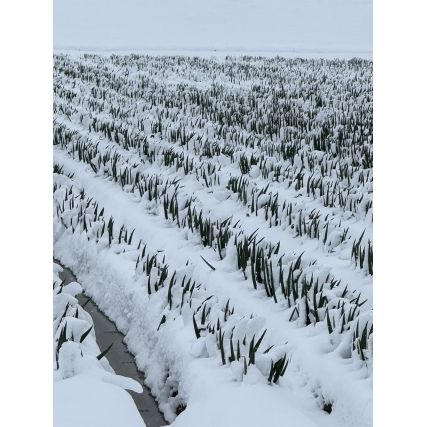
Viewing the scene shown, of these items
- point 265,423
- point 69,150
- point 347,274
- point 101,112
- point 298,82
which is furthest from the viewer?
point 298,82

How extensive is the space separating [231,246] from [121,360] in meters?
1.07

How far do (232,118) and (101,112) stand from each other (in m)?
2.13

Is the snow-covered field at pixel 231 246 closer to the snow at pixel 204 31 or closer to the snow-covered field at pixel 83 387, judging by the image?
the snow-covered field at pixel 83 387

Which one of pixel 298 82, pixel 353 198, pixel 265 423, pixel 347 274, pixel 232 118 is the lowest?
pixel 265 423

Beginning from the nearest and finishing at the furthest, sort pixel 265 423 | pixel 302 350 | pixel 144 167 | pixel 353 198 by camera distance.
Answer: pixel 265 423 < pixel 302 350 < pixel 353 198 < pixel 144 167

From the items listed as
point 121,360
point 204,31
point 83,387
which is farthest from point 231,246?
point 204,31

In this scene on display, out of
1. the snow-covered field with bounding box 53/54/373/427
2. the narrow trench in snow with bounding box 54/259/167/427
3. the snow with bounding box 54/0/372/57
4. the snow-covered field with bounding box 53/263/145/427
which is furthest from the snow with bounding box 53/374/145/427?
the snow with bounding box 54/0/372/57

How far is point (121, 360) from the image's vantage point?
3463 mm

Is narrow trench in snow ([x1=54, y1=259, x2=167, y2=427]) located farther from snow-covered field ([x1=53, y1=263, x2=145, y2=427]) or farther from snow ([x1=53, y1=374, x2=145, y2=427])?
snow ([x1=53, y1=374, x2=145, y2=427])

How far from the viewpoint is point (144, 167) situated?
21.8ft

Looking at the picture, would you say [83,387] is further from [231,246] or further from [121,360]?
[231,246]
